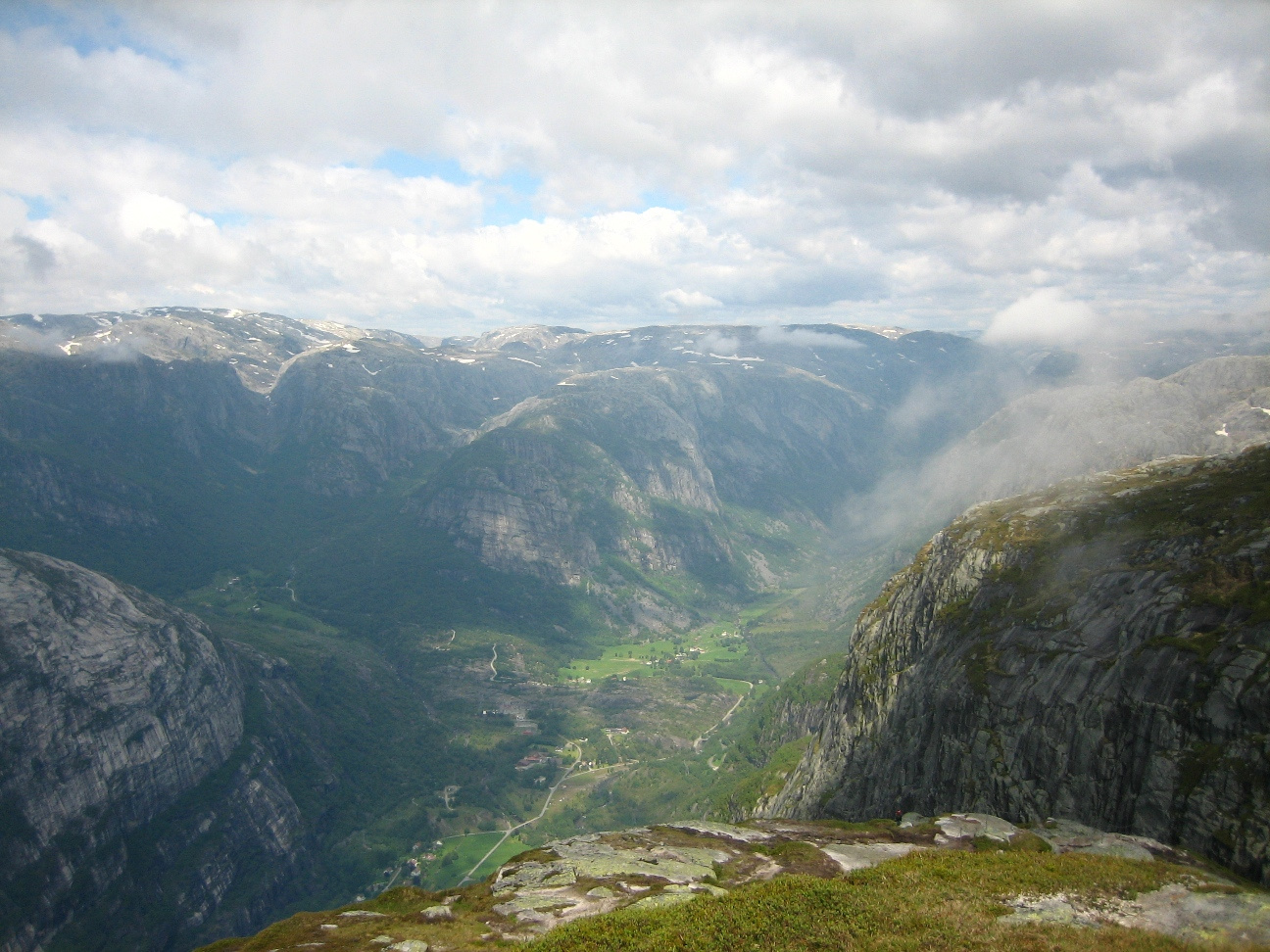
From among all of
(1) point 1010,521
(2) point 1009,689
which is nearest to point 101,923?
→ (2) point 1009,689

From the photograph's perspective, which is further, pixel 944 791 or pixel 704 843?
pixel 944 791

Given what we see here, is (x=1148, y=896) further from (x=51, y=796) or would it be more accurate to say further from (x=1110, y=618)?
(x=51, y=796)

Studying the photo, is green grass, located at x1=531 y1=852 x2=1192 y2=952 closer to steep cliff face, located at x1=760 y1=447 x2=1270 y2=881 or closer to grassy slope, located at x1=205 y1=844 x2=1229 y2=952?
grassy slope, located at x1=205 y1=844 x2=1229 y2=952

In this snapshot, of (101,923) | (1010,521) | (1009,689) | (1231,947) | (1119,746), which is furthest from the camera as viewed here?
(101,923)

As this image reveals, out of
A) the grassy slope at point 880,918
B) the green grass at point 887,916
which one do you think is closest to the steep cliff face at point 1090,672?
the grassy slope at point 880,918

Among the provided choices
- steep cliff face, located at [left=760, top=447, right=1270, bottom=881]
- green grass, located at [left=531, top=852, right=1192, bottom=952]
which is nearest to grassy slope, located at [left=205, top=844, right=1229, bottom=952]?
green grass, located at [left=531, top=852, right=1192, bottom=952]

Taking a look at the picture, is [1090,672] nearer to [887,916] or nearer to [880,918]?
[887,916]

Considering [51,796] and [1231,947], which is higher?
A: [1231,947]
